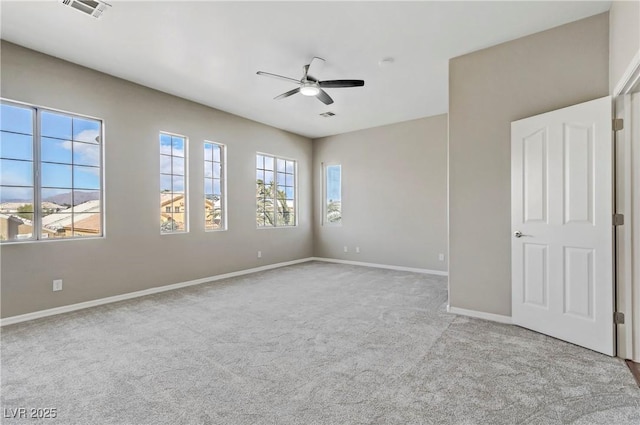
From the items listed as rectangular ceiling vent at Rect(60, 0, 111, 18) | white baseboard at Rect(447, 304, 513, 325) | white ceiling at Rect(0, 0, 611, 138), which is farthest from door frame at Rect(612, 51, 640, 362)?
rectangular ceiling vent at Rect(60, 0, 111, 18)

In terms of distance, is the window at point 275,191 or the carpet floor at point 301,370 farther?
the window at point 275,191

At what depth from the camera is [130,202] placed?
445cm

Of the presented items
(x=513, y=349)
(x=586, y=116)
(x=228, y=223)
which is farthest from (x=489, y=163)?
(x=228, y=223)

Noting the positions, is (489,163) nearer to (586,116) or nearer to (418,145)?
(586,116)

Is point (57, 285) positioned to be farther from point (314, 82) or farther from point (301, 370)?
point (314, 82)

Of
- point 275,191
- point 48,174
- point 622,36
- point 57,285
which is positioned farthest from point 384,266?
point 48,174

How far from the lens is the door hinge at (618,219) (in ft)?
8.45

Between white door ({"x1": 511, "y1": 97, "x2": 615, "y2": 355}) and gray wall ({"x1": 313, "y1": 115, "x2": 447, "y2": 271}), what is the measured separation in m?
2.82

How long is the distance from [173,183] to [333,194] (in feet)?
12.4

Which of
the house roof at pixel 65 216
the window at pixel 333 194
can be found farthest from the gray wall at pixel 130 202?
the window at pixel 333 194

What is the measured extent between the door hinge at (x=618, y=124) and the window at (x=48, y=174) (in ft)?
→ 18.8

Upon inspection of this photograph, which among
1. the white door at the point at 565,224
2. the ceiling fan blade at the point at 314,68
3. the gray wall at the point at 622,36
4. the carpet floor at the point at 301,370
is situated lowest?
the carpet floor at the point at 301,370

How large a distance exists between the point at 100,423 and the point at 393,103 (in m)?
5.36

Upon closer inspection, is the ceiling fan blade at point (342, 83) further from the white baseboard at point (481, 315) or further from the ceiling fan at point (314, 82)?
the white baseboard at point (481, 315)
